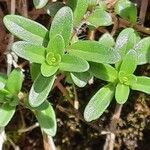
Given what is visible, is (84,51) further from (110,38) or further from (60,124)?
(60,124)

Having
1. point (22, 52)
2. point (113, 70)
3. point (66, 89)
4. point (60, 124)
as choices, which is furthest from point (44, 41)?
point (60, 124)

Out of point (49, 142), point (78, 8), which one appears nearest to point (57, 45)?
point (78, 8)

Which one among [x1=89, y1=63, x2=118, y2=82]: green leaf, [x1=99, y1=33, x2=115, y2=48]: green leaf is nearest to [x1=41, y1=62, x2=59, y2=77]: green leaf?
[x1=89, y1=63, x2=118, y2=82]: green leaf

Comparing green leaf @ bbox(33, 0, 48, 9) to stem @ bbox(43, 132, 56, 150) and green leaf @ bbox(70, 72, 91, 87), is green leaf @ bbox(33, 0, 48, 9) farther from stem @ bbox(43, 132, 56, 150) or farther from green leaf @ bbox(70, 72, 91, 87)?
stem @ bbox(43, 132, 56, 150)

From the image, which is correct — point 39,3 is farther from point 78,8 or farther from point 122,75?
point 122,75

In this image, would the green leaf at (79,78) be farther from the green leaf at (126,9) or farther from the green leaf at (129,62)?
the green leaf at (126,9)
